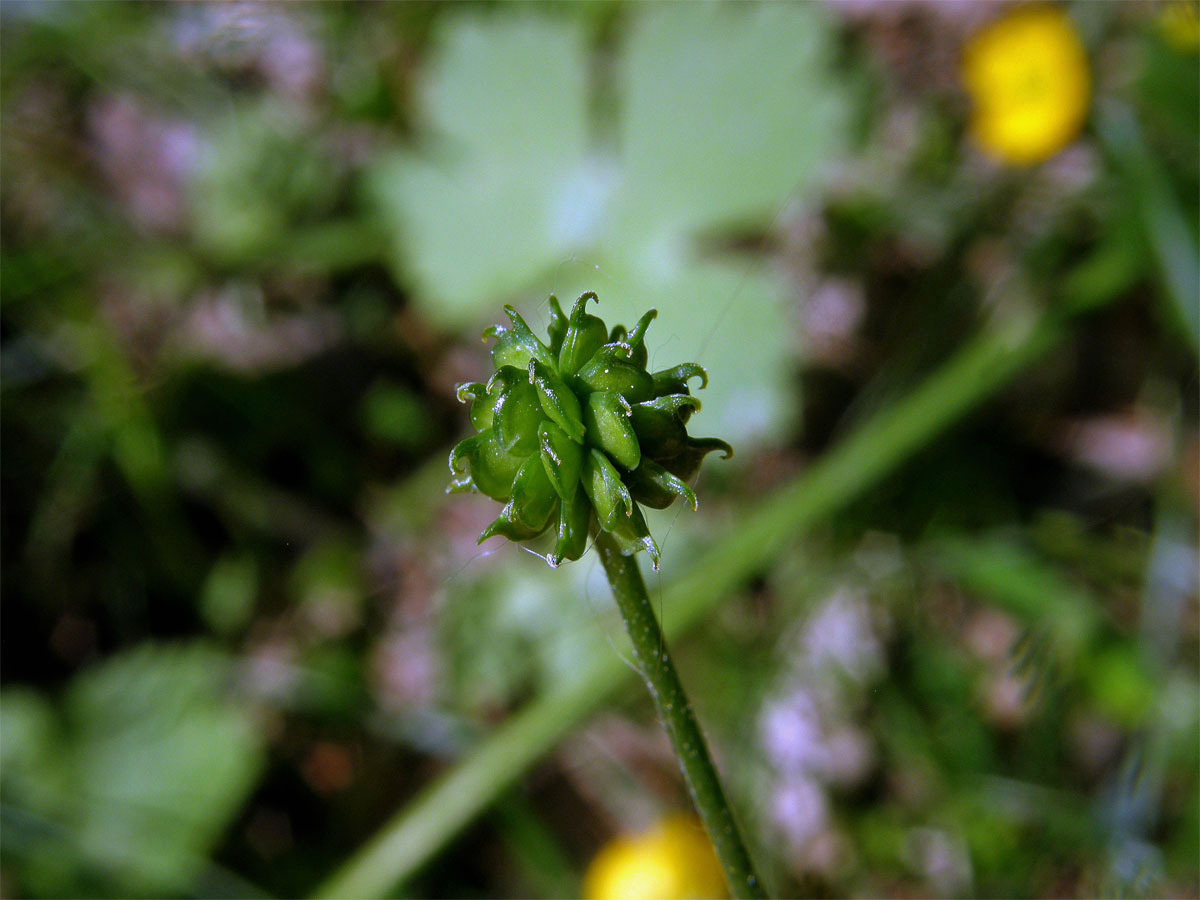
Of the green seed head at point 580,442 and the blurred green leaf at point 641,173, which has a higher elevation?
the blurred green leaf at point 641,173

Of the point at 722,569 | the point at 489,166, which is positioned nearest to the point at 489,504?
the point at 722,569

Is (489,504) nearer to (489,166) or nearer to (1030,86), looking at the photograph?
(489,166)

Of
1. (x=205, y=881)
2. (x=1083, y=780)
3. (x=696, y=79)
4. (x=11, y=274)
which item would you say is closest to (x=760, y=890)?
(x=1083, y=780)

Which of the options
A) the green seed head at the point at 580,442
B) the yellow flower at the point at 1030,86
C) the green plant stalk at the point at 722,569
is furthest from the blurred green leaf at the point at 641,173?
the green seed head at the point at 580,442

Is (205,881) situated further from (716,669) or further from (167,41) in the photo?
(167,41)

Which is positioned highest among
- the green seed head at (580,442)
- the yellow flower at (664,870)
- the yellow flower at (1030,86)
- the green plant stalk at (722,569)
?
the yellow flower at (1030,86)

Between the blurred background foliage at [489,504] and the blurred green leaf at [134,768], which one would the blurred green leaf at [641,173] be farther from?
the blurred green leaf at [134,768]

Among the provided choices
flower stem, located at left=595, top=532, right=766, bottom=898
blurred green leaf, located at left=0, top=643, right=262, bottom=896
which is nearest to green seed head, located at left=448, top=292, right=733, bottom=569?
flower stem, located at left=595, top=532, right=766, bottom=898
